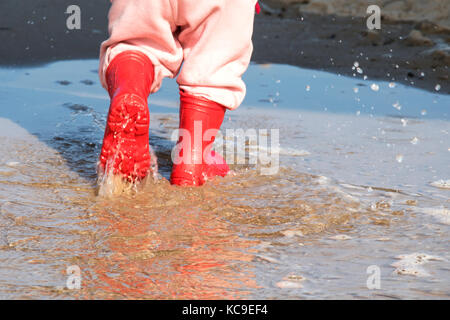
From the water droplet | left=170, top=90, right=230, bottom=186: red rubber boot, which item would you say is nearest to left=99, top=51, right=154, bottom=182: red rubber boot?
left=170, top=90, right=230, bottom=186: red rubber boot

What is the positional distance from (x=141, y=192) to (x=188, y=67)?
0.42 metres

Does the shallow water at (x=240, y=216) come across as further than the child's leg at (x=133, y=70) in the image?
No

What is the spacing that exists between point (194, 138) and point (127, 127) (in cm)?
25

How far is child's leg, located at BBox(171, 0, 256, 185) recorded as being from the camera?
233 cm

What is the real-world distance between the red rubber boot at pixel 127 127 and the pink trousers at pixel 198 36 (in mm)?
124

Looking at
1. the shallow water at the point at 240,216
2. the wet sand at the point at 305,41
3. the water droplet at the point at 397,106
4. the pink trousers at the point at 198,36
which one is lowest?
the shallow water at the point at 240,216

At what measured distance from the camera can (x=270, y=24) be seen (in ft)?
20.0

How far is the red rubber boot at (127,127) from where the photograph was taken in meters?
2.15

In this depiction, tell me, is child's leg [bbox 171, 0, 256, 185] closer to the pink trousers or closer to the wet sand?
the pink trousers

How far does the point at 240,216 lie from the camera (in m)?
2.13

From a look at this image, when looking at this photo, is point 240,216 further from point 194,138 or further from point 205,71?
point 205,71

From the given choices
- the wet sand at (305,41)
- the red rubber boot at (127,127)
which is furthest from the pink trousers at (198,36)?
the wet sand at (305,41)

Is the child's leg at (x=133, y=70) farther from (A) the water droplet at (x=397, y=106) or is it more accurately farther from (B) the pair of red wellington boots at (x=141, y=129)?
(A) the water droplet at (x=397, y=106)
